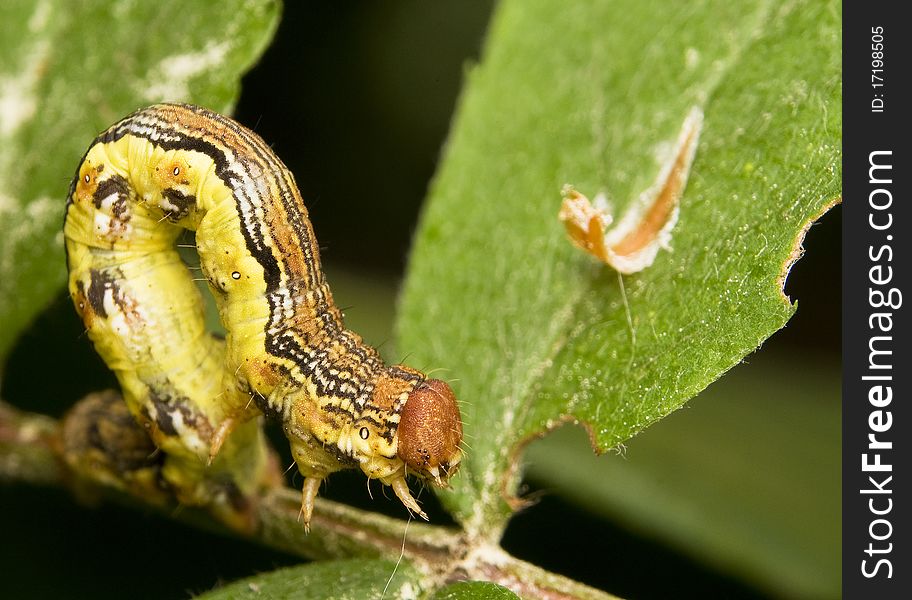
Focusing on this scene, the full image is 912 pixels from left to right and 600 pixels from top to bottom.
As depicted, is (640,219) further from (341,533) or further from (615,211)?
(341,533)

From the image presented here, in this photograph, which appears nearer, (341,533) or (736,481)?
(341,533)

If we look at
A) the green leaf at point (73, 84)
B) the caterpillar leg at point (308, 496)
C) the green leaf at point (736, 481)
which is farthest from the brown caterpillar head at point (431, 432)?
the green leaf at point (736, 481)

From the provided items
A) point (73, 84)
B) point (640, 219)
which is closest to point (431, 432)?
point (640, 219)

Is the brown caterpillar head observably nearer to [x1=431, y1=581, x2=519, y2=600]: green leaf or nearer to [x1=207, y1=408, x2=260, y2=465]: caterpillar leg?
[x1=431, y1=581, x2=519, y2=600]: green leaf

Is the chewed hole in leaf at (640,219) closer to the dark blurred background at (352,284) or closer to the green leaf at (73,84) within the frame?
the dark blurred background at (352,284)

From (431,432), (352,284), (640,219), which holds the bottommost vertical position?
(431,432)
